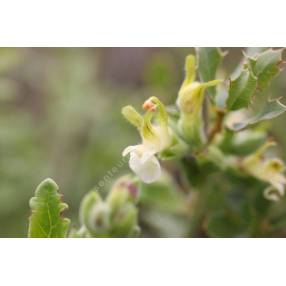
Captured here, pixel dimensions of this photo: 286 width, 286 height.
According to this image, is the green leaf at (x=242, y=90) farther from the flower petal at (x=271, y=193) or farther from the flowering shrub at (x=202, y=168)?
the flower petal at (x=271, y=193)

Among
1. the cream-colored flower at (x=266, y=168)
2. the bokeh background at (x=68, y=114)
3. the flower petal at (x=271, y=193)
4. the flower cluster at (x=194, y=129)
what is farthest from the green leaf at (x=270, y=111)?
the bokeh background at (x=68, y=114)

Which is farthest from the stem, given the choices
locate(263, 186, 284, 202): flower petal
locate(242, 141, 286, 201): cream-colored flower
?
locate(263, 186, 284, 202): flower petal

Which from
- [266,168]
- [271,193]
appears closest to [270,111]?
[266,168]

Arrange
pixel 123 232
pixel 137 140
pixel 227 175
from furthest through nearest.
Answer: pixel 137 140, pixel 227 175, pixel 123 232

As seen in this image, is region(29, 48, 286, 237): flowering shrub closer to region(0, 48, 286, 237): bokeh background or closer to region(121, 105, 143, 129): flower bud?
region(121, 105, 143, 129): flower bud

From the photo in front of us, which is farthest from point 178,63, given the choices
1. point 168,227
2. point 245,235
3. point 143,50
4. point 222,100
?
point 222,100

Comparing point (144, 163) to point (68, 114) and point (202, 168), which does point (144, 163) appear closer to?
point (202, 168)

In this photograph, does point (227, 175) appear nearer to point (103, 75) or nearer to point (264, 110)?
point (264, 110)
